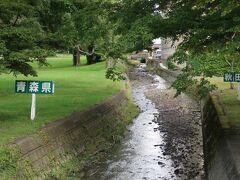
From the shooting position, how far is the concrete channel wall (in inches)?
436

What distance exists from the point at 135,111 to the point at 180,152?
9979 millimetres

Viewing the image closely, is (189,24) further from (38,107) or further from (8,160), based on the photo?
(38,107)

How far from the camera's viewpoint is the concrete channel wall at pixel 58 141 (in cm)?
1108

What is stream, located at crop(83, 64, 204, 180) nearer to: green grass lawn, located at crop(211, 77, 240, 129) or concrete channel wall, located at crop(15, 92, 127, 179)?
concrete channel wall, located at crop(15, 92, 127, 179)

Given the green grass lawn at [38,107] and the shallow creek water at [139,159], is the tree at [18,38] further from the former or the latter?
the shallow creek water at [139,159]

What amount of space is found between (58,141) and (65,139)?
0.59m

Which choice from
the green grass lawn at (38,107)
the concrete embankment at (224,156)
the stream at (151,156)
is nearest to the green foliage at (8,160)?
the green grass lawn at (38,107)

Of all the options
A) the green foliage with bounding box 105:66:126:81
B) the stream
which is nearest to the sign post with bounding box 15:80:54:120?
the green foliage with bounding box 105:66:126:81

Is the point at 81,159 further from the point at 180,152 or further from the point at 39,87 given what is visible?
the point at 180,152

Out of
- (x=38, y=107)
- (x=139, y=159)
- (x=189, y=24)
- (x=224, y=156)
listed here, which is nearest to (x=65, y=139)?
(x=139, y=159)

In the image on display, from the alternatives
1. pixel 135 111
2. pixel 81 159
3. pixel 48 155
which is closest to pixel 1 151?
pixel 48 155

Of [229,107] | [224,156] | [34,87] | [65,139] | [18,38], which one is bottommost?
[65,139]

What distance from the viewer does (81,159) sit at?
46.3 ft

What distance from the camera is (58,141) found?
519 inches
